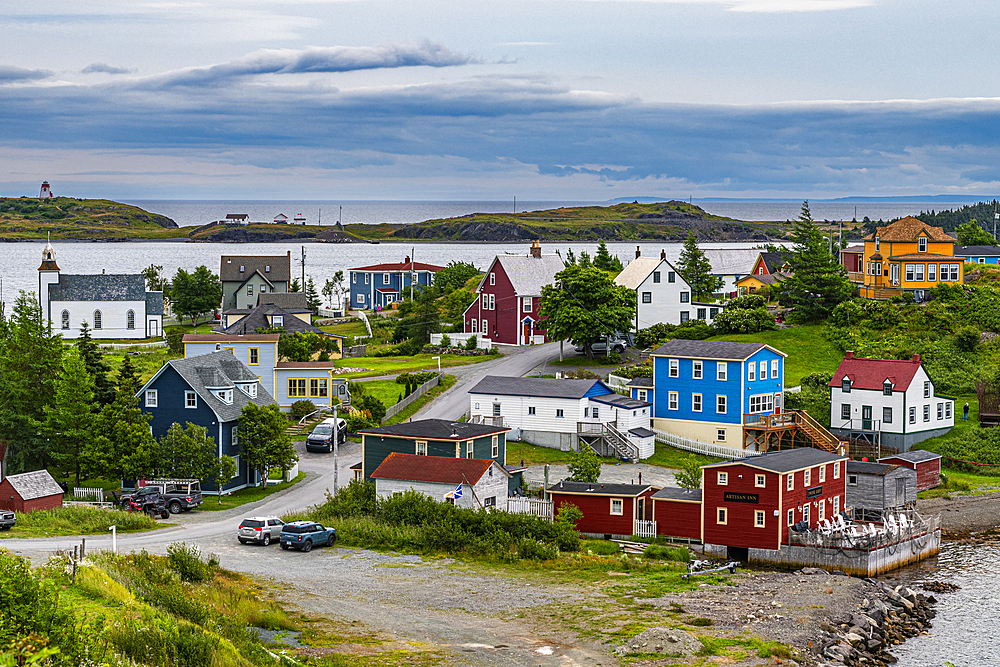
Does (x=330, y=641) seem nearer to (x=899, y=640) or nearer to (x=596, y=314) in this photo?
(x=899, y=640)

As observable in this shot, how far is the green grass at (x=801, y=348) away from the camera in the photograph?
7631 centimetres

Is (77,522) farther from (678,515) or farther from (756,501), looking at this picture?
(756,501)

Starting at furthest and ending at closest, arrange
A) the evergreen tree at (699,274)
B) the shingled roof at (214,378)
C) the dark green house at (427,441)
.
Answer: the evergreen tree at (699,274), the shingled roof at (214,378), the dark green house at (427,441)

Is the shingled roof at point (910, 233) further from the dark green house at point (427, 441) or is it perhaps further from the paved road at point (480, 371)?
the dark green house at point (427, 441)

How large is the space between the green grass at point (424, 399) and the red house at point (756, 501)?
881 inches

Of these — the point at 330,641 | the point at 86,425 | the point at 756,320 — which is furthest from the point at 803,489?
the point at 756,320

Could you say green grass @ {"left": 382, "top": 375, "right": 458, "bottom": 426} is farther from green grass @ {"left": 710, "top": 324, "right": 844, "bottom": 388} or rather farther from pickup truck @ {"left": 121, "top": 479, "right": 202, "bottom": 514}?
green grass @ {"left": 710, "top": 324, "right": 844, "bottom": 388}

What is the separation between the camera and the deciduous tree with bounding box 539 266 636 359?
7806cm

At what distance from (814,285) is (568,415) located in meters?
33.5

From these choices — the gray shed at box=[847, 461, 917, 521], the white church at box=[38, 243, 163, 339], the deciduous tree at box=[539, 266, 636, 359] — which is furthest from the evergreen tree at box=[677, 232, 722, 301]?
the white church at box=[38, 243, 163, 339]

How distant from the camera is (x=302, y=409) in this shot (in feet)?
219

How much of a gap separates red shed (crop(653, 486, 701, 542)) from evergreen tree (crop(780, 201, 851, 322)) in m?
42.7

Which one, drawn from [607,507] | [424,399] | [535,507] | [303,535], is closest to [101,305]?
[424,399]

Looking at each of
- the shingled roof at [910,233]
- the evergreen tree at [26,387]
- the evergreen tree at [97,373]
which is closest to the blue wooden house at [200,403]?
the evergreen tree at [97,373]
